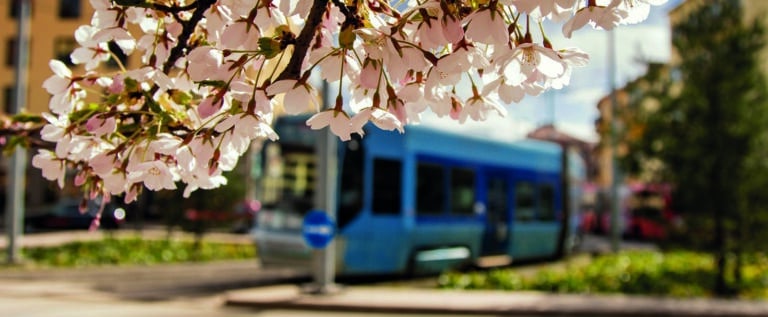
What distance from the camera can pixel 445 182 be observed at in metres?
13.6

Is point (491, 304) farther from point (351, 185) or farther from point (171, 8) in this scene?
point (171, 8)

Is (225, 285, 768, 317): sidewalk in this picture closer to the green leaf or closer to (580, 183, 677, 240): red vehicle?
(580, 183, 677, 240): red vehicle

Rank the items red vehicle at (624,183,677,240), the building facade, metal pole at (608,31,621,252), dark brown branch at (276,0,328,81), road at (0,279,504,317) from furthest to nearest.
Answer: the building facade → metal pole at (608,31,621,252) → red vehicle at (624,183,677,240) → road at (0,279,504,317) → dark brown branch at (276,0,328,81)

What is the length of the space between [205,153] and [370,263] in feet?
35.0

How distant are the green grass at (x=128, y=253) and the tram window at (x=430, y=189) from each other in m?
6.62

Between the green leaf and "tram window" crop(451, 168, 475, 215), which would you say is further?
"tram window" crop(451, 168, 475, 215)

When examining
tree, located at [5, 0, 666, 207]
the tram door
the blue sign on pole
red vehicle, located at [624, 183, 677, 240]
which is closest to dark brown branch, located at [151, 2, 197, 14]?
tree, located at [5, 0, 666, 207]

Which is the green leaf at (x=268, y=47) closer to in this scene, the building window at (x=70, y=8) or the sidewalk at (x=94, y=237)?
the sidewalk at (x=94, y=237)

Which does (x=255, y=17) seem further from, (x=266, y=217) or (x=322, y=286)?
(x=266, y=217)

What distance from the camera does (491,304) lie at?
10445 mm

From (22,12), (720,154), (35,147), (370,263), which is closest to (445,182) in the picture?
(370,263)

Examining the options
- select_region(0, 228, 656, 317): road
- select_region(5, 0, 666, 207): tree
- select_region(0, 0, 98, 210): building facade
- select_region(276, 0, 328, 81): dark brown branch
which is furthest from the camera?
select_region(0, 0, 98, 210): building facade

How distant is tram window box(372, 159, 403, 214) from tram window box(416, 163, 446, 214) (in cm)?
53

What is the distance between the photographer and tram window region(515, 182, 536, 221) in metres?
16.0
